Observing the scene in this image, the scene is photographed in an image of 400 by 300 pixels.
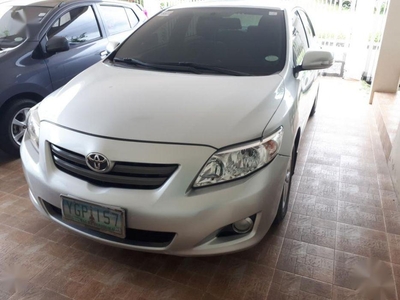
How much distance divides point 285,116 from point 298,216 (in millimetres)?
819

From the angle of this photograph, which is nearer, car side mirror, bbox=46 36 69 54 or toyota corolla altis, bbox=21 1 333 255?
toyota corolla altis, bbox=21 1 333 255

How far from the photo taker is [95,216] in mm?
1539

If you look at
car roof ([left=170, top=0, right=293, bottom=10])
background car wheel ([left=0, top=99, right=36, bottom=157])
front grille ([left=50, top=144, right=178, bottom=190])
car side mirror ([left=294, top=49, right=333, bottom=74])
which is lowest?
background car wheel ([left=0, top=99, right=36, bottom=157])

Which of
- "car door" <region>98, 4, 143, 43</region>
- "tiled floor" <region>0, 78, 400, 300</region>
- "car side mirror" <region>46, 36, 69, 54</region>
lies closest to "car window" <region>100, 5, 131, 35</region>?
"car door" <region>98, 4, 143, 43</region>

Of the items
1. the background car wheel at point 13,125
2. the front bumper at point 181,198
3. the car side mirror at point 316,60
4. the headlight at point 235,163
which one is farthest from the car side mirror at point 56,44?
the headlight at point 235,163

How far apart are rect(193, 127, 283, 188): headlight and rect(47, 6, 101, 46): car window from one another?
8.38 ft

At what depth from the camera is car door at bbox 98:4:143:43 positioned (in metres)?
3.92

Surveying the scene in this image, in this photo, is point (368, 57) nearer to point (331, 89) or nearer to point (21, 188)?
point (331, 89)

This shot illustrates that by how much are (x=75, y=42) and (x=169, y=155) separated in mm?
2607

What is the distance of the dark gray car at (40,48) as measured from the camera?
2.95 meters

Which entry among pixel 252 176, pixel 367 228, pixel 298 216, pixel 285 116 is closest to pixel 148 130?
pixel 252 176

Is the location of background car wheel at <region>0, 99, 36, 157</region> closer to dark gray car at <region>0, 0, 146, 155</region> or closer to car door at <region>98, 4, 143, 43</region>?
dark gray car at <region>0, 0, 146, 155</region>

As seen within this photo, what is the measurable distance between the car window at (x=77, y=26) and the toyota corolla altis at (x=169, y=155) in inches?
63.1

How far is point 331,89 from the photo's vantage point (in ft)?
17.9
